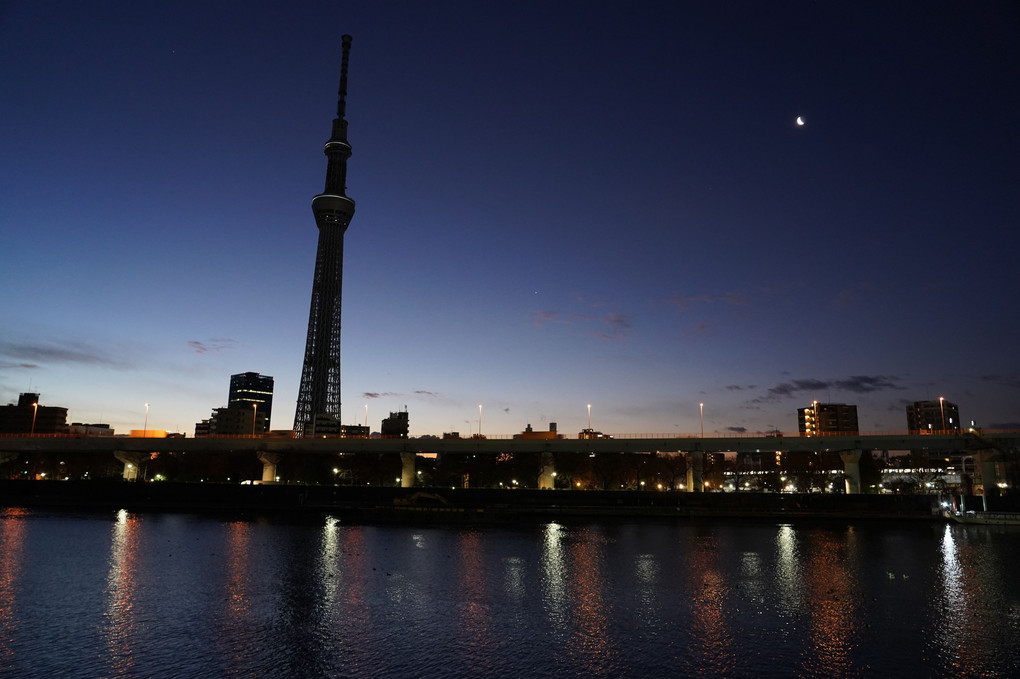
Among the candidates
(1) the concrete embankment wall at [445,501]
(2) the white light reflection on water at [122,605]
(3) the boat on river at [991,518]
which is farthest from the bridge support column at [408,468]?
(3) the boat on river at [991,518]

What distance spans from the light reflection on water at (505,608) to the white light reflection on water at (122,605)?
0.57 feet

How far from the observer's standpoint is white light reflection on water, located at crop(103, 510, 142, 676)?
92.6ft

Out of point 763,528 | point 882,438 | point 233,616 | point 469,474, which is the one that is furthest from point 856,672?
point 469,474

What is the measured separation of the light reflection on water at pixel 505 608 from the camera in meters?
28.2

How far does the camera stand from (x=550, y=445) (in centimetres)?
11688

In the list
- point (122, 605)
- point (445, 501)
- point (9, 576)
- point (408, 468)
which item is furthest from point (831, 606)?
point (408, 468)

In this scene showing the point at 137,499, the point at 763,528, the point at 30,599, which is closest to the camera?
the point at 30,599

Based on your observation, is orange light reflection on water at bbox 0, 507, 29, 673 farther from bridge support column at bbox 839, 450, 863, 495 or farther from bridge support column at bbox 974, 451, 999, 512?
bridge support column at bbox 974, 451, 999, 512

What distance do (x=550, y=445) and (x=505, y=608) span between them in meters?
79.5

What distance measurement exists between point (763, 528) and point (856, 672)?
6305 centimetres

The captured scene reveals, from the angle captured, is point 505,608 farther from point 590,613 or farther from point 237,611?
point 237,611

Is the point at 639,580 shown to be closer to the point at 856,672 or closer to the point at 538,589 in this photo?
the point at 538,589

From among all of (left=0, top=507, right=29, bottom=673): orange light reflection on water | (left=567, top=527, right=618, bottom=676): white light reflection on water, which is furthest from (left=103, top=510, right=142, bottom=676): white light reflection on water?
(left=567, top=527, right=618, bottom=676): white light reflection on water

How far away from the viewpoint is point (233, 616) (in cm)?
3559
